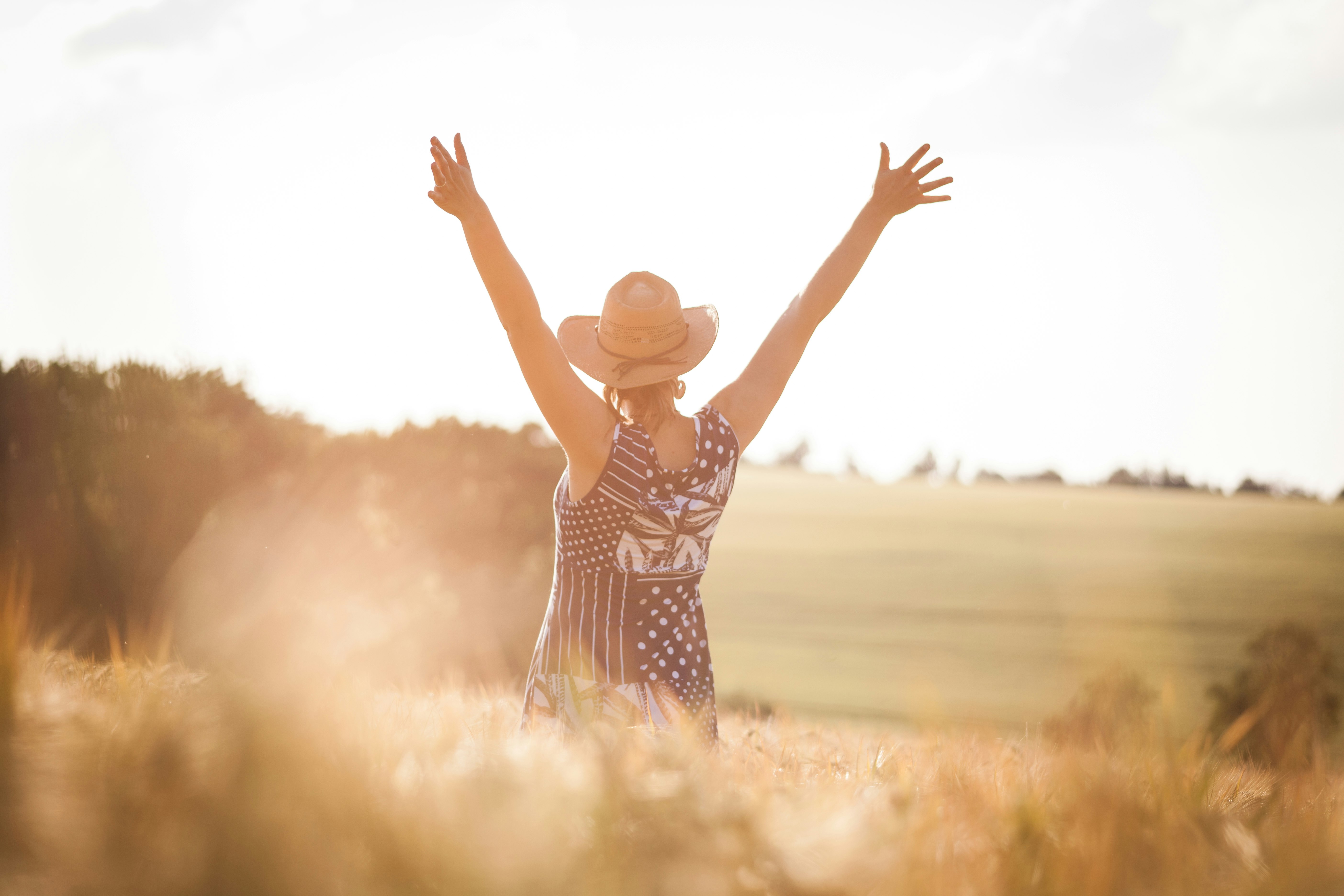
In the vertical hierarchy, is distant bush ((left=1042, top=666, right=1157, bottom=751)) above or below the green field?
above

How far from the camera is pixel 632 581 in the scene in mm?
2828

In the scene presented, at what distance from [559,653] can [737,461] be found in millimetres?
944

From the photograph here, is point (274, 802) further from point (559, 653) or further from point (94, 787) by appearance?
point (559, 653)

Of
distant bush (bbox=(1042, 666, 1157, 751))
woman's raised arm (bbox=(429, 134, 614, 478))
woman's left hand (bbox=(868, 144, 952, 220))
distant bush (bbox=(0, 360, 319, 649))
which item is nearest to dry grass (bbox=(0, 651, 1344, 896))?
distant bush (bbox=(1042, 666, 1157, 751))

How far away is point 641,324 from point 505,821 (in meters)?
2.25

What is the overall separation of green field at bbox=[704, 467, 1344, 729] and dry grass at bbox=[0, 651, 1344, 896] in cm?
2363

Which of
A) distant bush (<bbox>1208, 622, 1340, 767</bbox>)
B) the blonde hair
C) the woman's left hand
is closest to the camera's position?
the blonde hair

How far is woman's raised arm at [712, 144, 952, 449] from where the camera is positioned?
298 cm

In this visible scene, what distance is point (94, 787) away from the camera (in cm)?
80

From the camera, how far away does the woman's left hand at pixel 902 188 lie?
10.8ft

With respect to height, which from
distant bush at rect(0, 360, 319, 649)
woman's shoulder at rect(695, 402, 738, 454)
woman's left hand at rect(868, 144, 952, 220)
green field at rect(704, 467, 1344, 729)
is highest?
woman's left hand at rect(868, 144, 952, 220)

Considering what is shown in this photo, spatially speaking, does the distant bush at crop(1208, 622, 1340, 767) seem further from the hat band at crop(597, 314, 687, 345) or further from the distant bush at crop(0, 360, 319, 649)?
the distant bush at crop(0, 360, 319, 649)

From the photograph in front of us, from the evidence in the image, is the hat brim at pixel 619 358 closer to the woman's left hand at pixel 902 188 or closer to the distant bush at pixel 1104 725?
the woman's left hand at pixel 902 188

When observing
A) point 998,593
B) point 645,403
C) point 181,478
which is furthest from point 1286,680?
point 181,478
